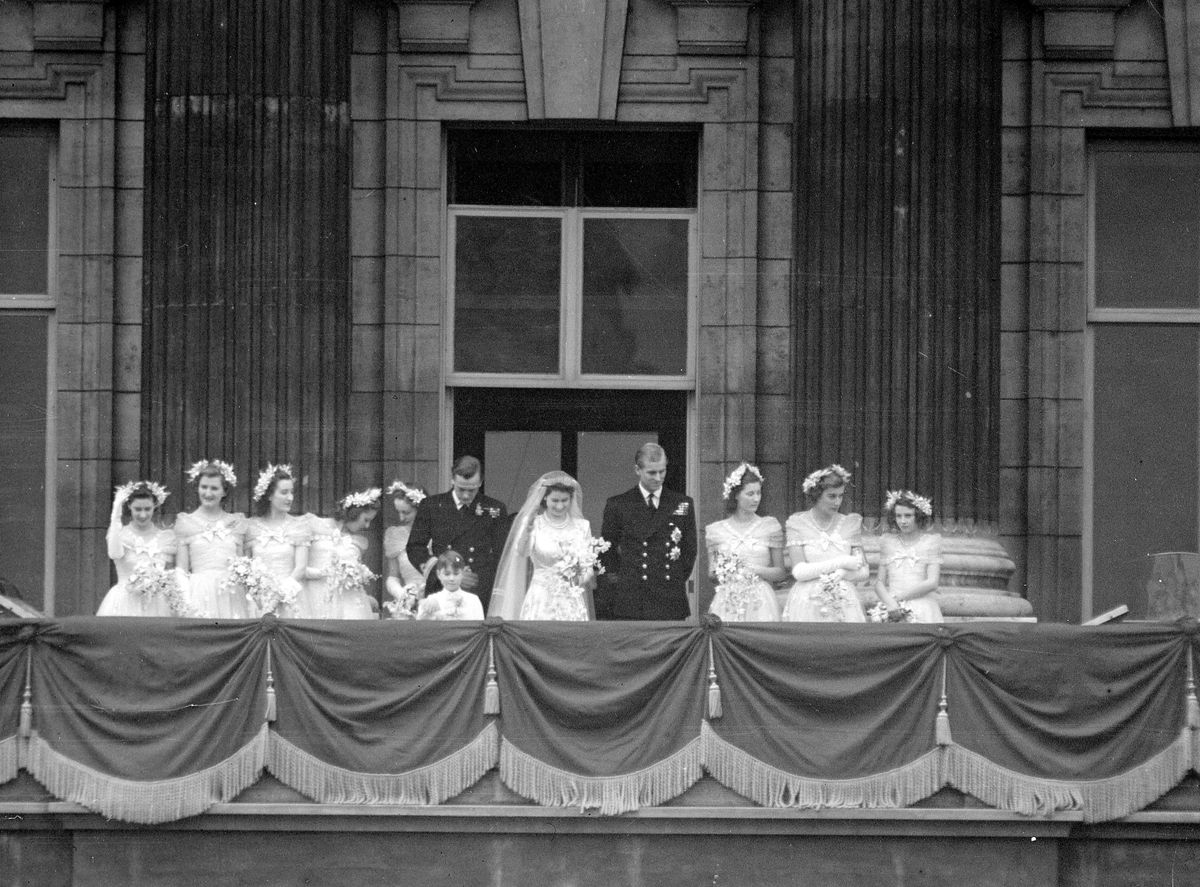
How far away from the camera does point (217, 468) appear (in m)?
17.1

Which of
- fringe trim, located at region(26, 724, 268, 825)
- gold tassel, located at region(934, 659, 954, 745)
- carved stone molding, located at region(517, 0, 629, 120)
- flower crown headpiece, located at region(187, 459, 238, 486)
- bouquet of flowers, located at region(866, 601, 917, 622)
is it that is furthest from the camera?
carved stone molding, located at region(517, 0, 629, 120)

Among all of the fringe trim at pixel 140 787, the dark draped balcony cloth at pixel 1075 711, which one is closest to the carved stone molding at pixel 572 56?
the dark draped balcony cloth at pixel 1075 711

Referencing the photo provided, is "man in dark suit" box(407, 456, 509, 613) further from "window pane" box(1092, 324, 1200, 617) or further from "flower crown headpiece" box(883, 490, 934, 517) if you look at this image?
"window pane" box(1092, 324, 1200, 617)

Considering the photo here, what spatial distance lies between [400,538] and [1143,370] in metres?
6.69

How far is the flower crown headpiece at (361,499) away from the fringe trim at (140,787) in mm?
3159

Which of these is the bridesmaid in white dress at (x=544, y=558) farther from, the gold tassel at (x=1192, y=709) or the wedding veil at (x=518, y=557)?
the gold tassel at (x=1192, y=709)

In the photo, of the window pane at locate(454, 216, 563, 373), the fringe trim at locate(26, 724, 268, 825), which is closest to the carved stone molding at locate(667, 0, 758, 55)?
the window pane at locate(454, 216, 563, 373)

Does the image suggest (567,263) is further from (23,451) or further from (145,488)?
(23,451)

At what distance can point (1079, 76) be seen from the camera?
1909 centimetres

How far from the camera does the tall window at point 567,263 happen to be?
63.2 ft

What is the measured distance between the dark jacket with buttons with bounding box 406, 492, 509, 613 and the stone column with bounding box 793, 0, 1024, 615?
2.57 meters

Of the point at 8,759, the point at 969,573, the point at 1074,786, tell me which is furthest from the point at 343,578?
the point at 1074,786

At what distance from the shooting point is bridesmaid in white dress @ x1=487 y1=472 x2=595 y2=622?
54.4 ft

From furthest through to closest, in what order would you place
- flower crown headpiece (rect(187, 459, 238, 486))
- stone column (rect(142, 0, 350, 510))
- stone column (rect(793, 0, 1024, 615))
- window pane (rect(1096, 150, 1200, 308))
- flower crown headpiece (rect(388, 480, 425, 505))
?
window pane (rect(1096, 150, 1200, 308)) < flower crown headpiece (rect(388, 480, 425, 505)) < stone column (rect(142, 0, 350, 510)) < stone column (rect(793, 0, 1024, 615)) < flower crown headpiece (rect(187, 459, 238, 486))
